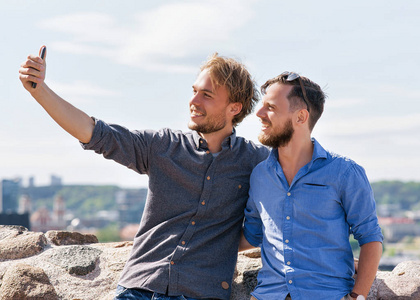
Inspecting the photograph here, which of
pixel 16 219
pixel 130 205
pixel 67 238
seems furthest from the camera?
pixel 130 205

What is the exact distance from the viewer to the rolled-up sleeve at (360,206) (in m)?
2.70

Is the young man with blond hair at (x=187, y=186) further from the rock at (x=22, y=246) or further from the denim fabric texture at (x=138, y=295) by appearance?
the rock at (x=22, y=246)

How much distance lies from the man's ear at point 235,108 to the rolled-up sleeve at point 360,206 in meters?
0.71

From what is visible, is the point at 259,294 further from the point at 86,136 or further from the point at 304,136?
the point at 86,136

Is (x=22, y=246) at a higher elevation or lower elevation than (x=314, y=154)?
lower

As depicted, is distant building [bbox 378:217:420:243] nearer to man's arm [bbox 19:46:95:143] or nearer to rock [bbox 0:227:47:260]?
rock [bbox 0:227:47:260]

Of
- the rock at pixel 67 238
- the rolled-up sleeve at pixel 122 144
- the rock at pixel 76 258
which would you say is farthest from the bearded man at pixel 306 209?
the rock at pixel 67 238

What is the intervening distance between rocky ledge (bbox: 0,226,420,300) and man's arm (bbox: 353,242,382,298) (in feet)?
1.59

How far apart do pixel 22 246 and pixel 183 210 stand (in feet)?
3.58

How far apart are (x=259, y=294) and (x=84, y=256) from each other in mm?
1119

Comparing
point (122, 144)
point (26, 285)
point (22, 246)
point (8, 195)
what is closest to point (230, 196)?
point (122, 144)

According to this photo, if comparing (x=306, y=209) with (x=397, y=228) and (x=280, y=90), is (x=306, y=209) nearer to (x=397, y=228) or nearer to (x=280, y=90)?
(x=280, y=90)

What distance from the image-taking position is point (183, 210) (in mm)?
3016

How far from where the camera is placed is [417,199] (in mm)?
152000
